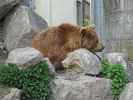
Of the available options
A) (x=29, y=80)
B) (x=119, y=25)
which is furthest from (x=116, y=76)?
(x=119, y=25)

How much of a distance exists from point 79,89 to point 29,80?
478 millimetres

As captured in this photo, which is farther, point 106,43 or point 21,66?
point 106,43

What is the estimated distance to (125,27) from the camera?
6383 mm

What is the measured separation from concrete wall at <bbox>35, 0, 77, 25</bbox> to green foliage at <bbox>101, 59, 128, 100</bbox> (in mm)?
4833

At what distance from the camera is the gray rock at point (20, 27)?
18.4 ft

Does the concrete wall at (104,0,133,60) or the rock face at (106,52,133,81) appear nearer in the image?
the rock face at (106,52,133,81)

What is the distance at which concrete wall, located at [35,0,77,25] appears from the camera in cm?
924

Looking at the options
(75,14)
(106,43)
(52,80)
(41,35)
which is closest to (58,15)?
(75,14)

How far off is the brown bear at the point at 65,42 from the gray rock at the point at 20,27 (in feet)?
3.07

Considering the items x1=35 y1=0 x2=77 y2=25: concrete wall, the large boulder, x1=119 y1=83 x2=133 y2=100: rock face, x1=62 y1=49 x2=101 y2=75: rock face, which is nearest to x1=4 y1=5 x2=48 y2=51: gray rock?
x1=62 y1=49 x2=101 y2=75: rock face

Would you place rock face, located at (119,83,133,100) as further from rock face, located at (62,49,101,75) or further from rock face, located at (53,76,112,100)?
rock face, located at (62,49,101,75)

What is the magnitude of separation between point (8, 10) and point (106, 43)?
5.22 ft

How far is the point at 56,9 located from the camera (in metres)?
9.30

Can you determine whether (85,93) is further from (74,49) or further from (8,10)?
(8,10)
